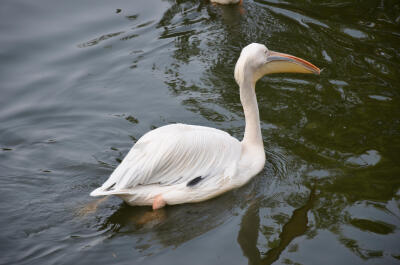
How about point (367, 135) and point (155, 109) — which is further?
point (155, 109)

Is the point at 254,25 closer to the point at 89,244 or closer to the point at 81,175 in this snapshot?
the point at 81,175

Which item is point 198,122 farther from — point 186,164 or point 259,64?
point 186,164

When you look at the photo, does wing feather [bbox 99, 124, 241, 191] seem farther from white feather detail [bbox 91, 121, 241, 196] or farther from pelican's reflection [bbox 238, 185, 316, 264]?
pelican's reflection [bbox 238, 185, 316, 264]

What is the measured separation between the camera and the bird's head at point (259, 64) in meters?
4.29

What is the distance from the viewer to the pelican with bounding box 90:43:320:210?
3828mm

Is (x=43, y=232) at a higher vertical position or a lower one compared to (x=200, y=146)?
lower

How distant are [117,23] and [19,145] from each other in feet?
11.1

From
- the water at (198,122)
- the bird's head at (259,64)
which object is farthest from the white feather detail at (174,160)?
the bird's head at (259,64)

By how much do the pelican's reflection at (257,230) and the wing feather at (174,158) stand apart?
1.50 feet

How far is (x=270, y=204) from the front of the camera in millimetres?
3979

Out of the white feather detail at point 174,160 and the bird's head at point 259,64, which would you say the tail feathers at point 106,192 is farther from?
the bird's head at point 259,64

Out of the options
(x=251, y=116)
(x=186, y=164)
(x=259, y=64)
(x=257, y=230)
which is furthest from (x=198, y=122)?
(x=257, y=230)

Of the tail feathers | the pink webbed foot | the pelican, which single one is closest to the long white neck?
the pelican

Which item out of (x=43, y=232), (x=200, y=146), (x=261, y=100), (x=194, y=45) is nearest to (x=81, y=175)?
(x=43, y=232)
